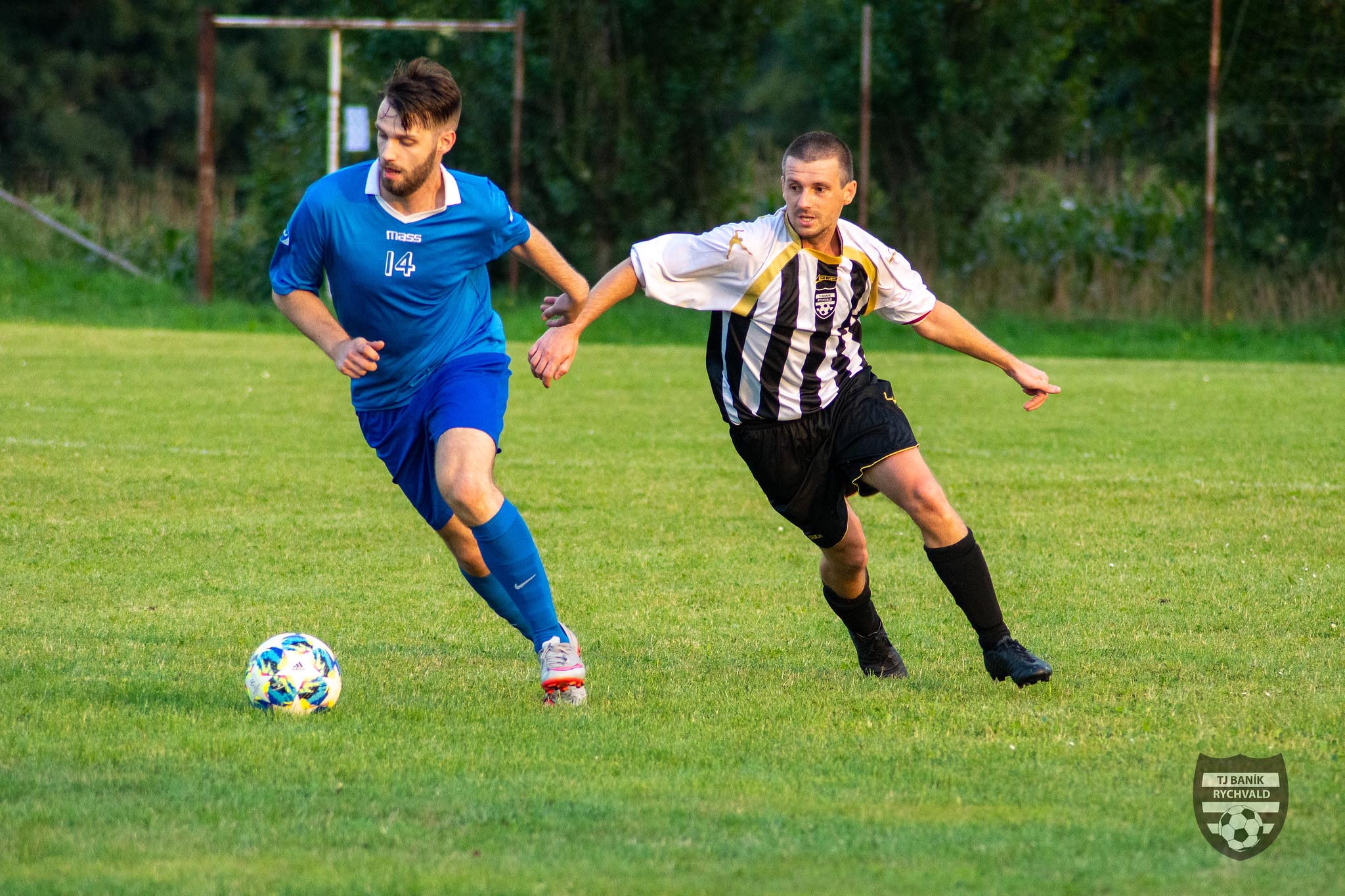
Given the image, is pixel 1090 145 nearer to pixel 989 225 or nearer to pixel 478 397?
pixel 989 225

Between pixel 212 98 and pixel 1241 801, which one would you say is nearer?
pixel 1241 801

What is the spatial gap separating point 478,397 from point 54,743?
167cm

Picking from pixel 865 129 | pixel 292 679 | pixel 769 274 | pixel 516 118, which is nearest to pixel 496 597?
pixel 292 679

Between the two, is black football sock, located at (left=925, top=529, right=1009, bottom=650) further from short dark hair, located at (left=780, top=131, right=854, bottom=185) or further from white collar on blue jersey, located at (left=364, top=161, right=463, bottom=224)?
white collar on blue jersey, located at (left=364, top=161, right=463, bottom=224)

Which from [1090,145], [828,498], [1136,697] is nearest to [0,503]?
[828,498]

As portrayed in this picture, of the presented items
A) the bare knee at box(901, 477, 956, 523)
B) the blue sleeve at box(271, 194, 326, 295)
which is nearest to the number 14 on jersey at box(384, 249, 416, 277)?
the blue sleeve at box(271, 194, 326, 295)

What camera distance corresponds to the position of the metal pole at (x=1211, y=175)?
2058 cm

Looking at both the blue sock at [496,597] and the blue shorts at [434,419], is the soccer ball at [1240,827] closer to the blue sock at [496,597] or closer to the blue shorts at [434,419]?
the blue shorts at [434,419]

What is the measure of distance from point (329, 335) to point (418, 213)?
516mm

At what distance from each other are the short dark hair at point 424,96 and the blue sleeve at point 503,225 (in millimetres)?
293

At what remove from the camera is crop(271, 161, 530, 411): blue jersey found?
17.6ft

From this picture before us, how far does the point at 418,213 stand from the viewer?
17.8ft

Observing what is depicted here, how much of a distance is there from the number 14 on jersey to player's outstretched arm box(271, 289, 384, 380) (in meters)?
0.23

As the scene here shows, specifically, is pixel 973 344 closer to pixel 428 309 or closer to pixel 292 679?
pixel 428 309
